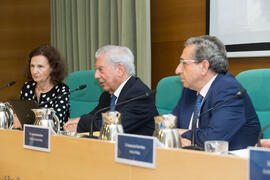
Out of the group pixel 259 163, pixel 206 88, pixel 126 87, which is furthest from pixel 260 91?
pixel 259 163

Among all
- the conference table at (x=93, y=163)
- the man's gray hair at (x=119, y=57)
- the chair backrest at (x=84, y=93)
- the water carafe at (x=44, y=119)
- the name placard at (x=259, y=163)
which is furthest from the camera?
the chair backrest at (x=84, y=93)

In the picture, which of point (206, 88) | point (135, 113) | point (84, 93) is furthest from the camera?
point (84, 93)

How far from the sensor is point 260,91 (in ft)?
8.01

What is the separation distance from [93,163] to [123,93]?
60.0 inches

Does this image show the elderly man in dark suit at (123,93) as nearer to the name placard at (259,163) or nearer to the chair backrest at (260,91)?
the chair backrest at (260,91)

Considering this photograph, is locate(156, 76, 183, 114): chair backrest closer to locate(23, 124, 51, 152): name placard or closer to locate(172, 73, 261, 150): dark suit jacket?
locate(172, 73, 261, 150): dark suit jacket

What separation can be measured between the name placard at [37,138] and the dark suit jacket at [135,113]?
1.08 m

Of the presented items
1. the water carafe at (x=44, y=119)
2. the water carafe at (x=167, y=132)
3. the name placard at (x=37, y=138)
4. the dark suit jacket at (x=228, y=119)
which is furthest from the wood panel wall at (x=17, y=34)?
the water carafe at (x=167, y=132)

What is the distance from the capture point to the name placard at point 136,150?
124 cm

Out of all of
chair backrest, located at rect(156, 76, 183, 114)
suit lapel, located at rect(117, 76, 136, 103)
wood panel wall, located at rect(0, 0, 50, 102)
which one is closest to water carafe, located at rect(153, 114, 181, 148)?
suit lapel, located at rect(117, 76, 136, 103)

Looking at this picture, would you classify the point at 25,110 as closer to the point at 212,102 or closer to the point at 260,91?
the point at 212,102

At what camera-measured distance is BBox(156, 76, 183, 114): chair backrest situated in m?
2.99

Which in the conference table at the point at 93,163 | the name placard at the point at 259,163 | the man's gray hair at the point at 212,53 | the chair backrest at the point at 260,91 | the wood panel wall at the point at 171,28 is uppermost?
the wood panel wall at the point at 171,28

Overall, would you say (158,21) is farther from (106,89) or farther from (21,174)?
(21,174)
